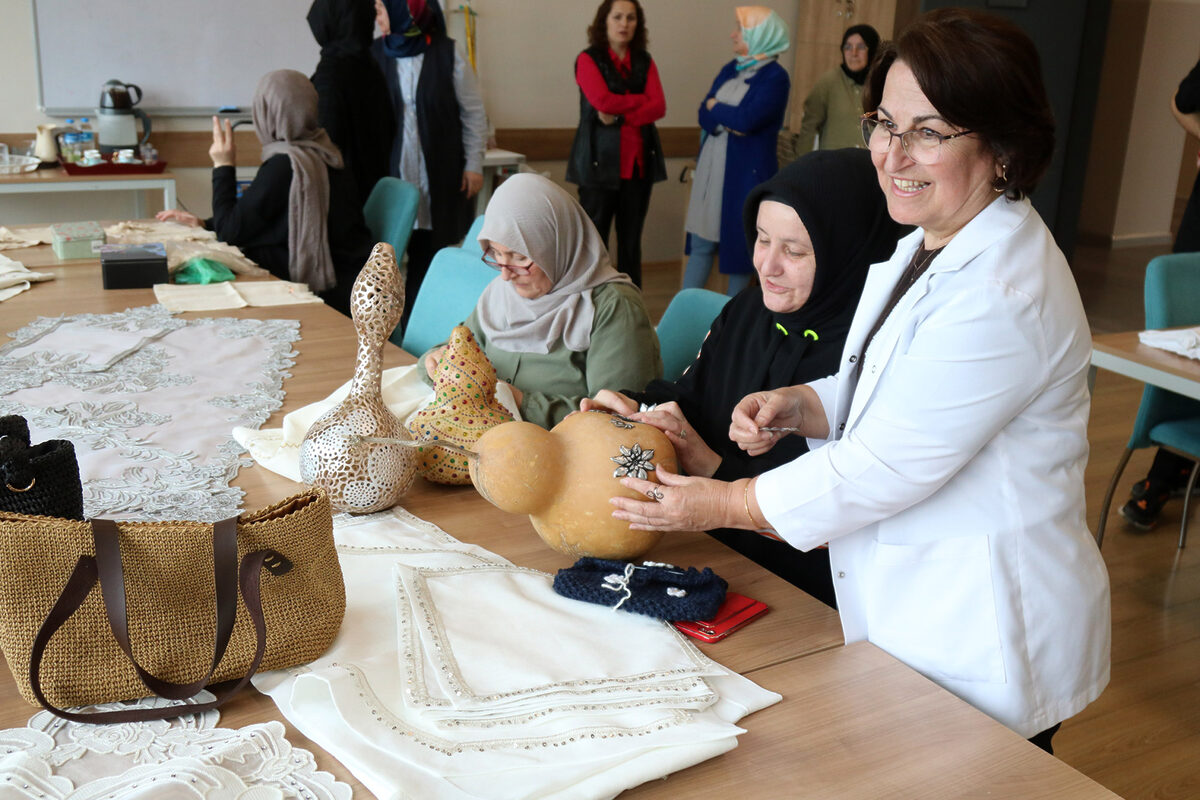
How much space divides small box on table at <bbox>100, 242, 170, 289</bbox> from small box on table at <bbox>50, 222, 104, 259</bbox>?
0.34 m

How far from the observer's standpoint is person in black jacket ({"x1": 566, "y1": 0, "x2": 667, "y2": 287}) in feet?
16.5

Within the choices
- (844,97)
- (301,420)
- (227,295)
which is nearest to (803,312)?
(301,420)

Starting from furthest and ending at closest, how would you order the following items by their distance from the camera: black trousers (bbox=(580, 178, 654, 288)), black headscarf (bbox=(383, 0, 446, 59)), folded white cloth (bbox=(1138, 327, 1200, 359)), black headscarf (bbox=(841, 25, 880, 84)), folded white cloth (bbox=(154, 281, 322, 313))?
black trousers (bbox=(580, 178, 654, 288)) → black headscarf (bbox=(841, 25, 880, 84)) → black headscarf (bbox=(383, 0, 446, 59)) → folded white cloth (bbox=(154, 281, 322, 313)) → folded white cloth (bbox=(1138, 327, 1200, 359))

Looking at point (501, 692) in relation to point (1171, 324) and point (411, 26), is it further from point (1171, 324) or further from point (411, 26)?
point (411, 26)

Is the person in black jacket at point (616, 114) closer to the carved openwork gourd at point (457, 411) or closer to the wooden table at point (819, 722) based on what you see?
the carved openwork gourd at point (457, 411)

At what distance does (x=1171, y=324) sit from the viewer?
9.00 ft

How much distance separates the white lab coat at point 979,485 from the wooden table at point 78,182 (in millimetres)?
4452

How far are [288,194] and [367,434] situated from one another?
2.11 meters

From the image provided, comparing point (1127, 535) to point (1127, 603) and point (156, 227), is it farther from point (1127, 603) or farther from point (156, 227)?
point (156, 227)

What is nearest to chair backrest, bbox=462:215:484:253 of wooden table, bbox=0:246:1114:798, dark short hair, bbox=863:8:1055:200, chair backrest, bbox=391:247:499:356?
chair backrest, bbox=391:247:499:356

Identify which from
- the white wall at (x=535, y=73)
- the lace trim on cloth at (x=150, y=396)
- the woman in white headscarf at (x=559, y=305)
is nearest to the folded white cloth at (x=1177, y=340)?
the woman in white headscarf at (x=559, y=305)

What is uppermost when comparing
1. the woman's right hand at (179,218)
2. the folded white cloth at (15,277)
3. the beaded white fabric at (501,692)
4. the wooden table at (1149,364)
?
the woman's right hand at (179,218)

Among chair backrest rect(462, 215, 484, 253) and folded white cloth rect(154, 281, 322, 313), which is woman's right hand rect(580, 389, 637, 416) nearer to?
chair backrest rect(462, 215, 484, 253)

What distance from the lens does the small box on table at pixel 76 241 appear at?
309 cm
